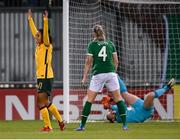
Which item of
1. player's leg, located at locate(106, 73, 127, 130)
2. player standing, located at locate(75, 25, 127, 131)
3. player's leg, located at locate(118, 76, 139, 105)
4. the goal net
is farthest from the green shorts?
the goal net

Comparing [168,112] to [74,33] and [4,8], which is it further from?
[4,8]

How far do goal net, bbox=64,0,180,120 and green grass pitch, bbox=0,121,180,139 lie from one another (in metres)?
1.92

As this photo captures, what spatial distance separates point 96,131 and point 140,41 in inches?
261

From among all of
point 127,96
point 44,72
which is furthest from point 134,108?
point 44,72

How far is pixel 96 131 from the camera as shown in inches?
A: 722

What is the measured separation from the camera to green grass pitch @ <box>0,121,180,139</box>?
16.7m

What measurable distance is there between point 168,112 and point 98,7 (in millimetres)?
3151

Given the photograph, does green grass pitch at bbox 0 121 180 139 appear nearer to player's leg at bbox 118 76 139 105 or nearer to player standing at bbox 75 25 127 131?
player's leg at bbox 118 76 139 105

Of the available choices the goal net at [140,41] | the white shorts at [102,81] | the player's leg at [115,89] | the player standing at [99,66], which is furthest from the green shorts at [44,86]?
the goal net at [140,41]

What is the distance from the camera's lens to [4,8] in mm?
24844

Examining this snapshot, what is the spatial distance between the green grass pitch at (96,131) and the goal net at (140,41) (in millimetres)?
1922

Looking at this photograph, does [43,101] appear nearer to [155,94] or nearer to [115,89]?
[115,89]

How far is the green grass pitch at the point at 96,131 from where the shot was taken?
16.7m

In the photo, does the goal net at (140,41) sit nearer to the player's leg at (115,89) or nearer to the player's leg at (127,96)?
the player's leg at (127,96)
